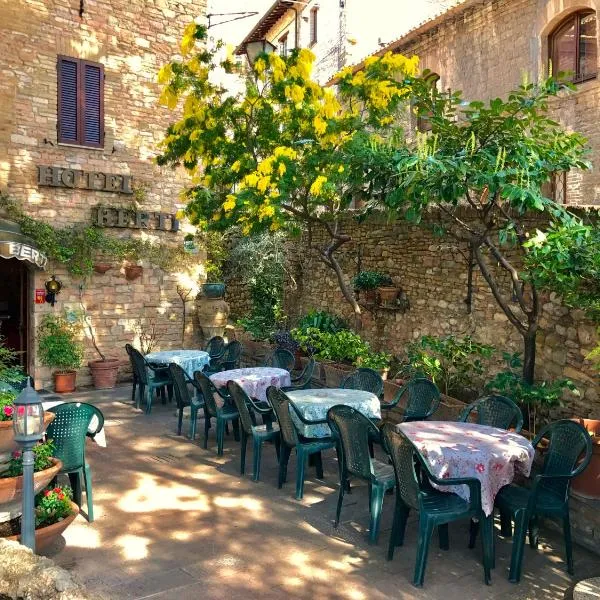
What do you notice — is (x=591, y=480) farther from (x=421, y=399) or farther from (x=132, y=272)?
(x=132, y=272)

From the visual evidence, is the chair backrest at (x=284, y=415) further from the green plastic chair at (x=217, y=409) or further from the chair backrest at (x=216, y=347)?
the chair backrest at (x=216, y=347)

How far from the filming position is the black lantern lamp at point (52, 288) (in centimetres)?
1130

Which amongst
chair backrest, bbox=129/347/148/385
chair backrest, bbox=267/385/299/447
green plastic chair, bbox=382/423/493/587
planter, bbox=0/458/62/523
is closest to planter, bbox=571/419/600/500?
green plastic chair, bbox=382/423/493/587

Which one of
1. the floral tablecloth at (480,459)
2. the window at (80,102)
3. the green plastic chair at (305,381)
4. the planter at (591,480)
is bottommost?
the planter at (591,480)

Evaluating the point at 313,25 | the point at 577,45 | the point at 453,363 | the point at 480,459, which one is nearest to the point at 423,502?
the point at 480,459

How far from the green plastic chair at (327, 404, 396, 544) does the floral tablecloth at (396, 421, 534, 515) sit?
0.44 meters

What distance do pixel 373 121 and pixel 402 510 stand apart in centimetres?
642

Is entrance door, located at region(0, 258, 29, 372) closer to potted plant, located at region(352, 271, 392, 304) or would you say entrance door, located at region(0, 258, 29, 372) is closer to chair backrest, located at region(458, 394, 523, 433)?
potted plant, located at region(352, 271, 392, 304)

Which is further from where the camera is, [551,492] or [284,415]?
[284,415]

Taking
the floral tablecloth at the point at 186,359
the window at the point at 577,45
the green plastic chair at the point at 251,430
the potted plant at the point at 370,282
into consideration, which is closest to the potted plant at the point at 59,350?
the floral tablecloth at the point at 186,359

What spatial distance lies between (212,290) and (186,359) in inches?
133

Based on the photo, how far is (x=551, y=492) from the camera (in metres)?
4.82

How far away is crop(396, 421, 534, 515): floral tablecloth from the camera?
466 cm

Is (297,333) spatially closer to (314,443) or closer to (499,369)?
(499,369)
